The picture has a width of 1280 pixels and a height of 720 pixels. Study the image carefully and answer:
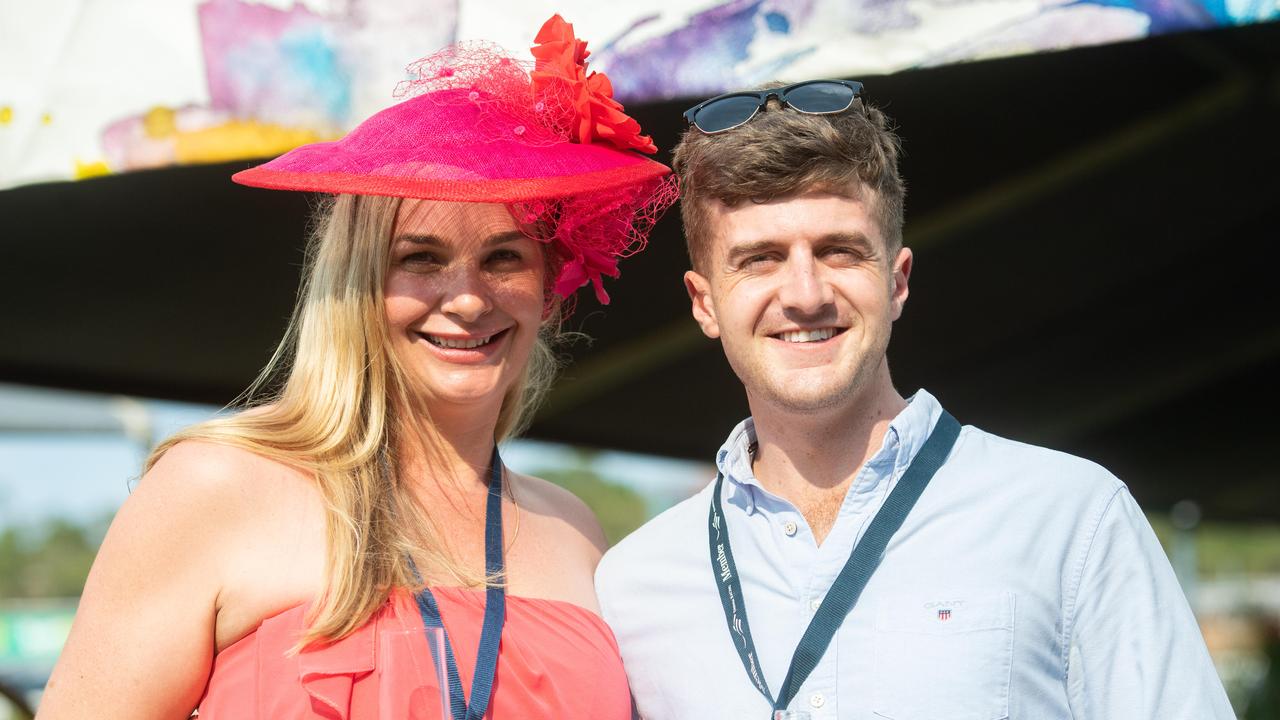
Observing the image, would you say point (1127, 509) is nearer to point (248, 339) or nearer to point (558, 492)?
point (558, 492)

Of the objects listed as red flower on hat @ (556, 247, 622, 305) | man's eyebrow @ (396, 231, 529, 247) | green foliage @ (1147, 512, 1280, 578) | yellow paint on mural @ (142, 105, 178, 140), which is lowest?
green foliage @ (1147, 512, 1280, 578)

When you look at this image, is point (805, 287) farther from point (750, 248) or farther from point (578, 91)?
point (578, 91)

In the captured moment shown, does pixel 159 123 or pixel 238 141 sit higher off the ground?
pixel 159 123

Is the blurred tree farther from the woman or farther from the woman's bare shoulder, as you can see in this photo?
the woman

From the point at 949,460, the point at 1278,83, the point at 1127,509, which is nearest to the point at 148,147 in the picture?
the point at 949,460

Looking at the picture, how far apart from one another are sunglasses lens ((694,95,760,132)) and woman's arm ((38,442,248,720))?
3.75 ft

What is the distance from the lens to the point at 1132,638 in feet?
5.90

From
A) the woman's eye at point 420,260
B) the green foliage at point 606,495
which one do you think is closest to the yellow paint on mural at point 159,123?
the woman's eye at point 420,260

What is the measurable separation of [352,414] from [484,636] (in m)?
0.49

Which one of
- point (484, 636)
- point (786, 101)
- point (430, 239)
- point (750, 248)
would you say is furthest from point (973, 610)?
point (430, 239)

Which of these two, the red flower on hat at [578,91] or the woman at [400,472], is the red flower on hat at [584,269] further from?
A: the red flower on hat at [578,91]

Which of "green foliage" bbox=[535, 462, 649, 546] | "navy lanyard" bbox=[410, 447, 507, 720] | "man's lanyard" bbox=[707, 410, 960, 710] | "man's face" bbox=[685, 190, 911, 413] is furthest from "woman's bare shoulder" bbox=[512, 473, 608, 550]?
"green foliage" bbox=[535, 462, 649, 546]

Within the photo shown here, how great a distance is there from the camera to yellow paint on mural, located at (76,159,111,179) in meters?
3.32

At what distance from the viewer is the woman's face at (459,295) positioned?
2232mm
